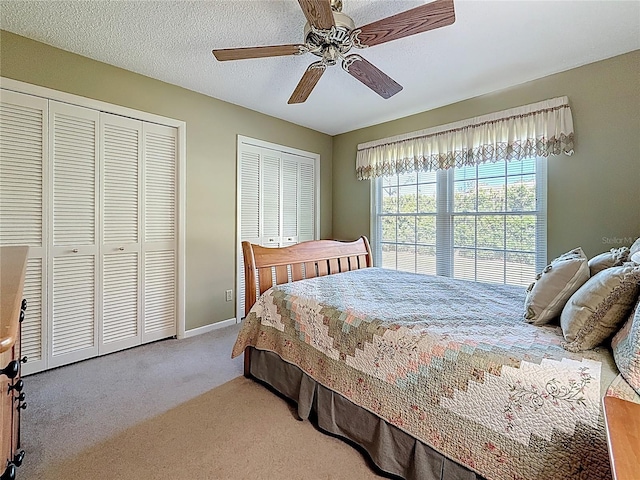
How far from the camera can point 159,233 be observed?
2.97m

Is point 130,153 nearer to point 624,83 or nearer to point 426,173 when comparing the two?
point 426,173

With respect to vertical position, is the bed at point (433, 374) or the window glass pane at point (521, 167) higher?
the window glass pane at point (521, 167)

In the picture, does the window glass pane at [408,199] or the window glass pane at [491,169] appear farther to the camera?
the window glass pane at [408,199]

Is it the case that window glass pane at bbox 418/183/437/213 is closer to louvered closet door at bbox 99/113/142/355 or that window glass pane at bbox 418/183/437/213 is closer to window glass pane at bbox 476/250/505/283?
window glass pane at bbox 476/250/505/283

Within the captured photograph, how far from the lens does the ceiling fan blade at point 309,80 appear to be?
2028mm

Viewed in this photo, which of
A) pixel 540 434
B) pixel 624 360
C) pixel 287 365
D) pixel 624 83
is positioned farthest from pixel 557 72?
pixel 287 365

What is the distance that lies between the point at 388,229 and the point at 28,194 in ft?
11.7

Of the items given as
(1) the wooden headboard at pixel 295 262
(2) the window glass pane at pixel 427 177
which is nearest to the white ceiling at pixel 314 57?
(2) the window glass pane at pixel 427 177

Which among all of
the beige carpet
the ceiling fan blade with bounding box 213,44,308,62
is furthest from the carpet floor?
the ceiling fan blade with bounding box 213,44,308,62

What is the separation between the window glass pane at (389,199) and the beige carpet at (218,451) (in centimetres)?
280

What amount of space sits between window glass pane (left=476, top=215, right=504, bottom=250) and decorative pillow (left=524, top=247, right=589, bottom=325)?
1.60 meters

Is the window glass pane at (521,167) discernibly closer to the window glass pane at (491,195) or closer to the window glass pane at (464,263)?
the window glass pane at (491,195)

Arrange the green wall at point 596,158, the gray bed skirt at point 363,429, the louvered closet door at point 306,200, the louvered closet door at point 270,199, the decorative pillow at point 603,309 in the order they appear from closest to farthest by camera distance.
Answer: the decorative pillow at point 603,309 → the gray bed skirt at point 363,429 → the green wall at point 596,158 → the louvered closet door at point 270,199 → the louvered closet door at point 306,200

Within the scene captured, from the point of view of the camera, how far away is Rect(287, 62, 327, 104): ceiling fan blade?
2.03m
